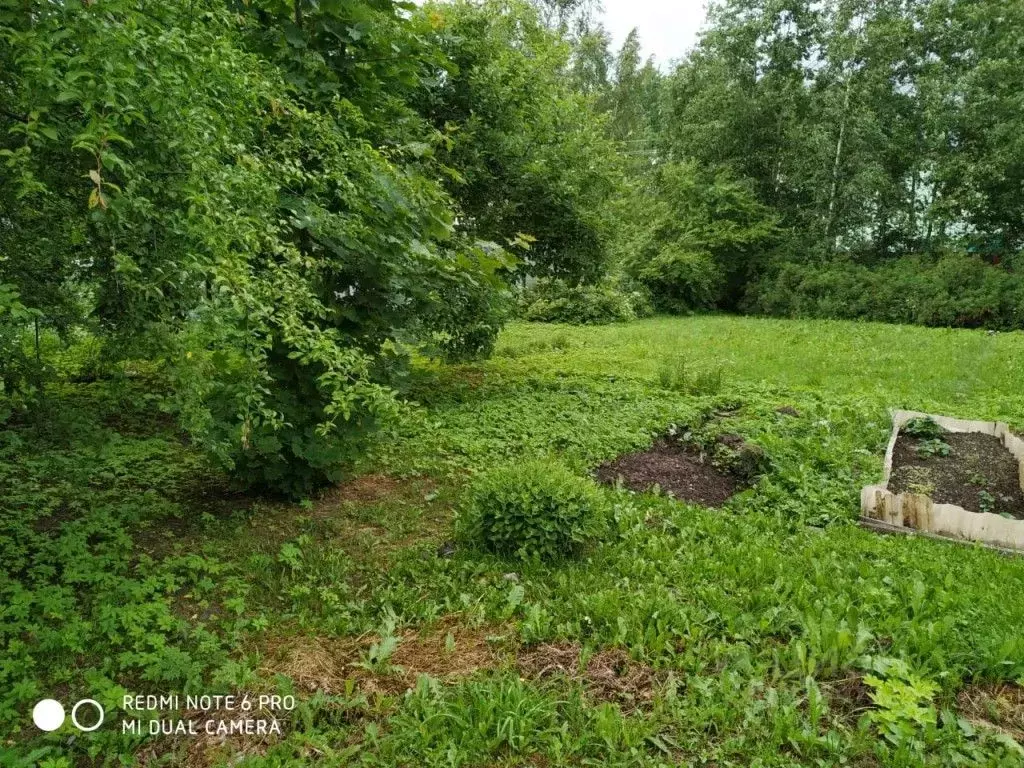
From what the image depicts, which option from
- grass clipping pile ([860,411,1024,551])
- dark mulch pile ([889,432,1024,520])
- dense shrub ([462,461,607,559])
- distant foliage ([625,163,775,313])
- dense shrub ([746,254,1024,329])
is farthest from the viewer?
distant foliage ([625,163,775,313])

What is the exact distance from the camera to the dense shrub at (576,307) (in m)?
18.9

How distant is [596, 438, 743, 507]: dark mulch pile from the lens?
17.4 ft

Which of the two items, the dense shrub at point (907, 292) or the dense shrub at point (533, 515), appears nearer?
the dense shrub at point (533, 515)

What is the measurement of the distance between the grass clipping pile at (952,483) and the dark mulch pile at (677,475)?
3.50 feet

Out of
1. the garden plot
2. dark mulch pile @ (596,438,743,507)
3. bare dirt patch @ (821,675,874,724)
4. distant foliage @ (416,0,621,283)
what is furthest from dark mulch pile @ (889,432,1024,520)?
distant foliage @ (416,0,621,283)

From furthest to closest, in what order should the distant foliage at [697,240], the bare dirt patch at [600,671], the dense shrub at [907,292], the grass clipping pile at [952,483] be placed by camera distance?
the distant foliage at [697,240] → the dense shrub at [907,292] → the grass clipping pile at [952,483] → the bare dirt patch at [600,671]

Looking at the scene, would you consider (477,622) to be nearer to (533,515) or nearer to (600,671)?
(600,671)

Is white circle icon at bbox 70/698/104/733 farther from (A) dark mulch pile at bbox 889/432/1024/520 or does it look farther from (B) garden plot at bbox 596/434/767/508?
(A) dark mulch pile at bbox 889/432/1024/520

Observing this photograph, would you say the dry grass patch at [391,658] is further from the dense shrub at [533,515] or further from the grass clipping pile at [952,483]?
the grass clipping pile at [952,483]

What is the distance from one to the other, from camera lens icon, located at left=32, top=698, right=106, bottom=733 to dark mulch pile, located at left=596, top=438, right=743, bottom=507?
3.79m

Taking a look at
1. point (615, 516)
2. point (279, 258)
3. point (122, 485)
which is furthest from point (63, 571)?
point (615, 516)

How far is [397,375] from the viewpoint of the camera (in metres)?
4.65

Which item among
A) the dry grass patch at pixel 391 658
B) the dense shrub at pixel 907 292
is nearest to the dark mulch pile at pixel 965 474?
the dry grass patch at pixel 391 658

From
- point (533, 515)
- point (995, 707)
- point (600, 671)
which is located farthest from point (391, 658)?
point (995, 707)
